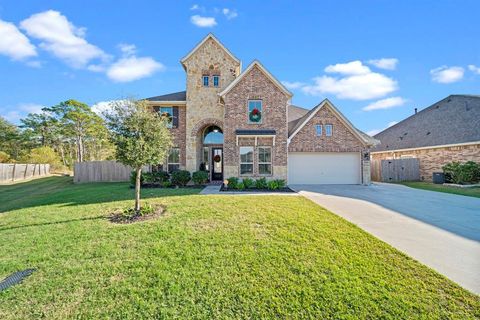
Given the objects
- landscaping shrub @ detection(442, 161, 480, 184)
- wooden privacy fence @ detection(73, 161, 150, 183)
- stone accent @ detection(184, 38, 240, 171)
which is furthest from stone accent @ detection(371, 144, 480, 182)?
wooden privacy fence @ detection(73, 161, 150, 183)

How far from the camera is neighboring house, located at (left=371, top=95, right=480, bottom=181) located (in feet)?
54.7

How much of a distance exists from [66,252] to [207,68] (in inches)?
570

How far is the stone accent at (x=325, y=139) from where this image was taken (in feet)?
51.2

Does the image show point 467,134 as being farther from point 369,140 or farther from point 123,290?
point 123,290

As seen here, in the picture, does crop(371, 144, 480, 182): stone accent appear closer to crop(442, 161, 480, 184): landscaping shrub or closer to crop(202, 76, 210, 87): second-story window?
crop(442, 161, 480, 184): landscaping shrub

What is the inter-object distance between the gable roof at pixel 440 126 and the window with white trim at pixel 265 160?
49.3ft

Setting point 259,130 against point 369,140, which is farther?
point 369,140

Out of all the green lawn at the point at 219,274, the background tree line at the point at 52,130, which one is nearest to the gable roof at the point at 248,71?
the green lawn at the point at 219,274

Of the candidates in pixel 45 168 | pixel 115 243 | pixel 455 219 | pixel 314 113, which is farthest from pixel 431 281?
pixel 45 168

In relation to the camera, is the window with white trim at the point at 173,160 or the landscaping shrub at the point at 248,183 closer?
the landscaping shrub at the point at 248,183

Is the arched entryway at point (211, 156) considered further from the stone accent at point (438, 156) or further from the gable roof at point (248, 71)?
the stone accent at point (438, 156)

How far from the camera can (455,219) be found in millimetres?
7039

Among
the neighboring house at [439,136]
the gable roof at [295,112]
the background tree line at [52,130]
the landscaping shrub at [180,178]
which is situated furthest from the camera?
the background tree line at [52,130]

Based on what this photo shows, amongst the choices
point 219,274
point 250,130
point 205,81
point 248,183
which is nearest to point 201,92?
point 205,81
